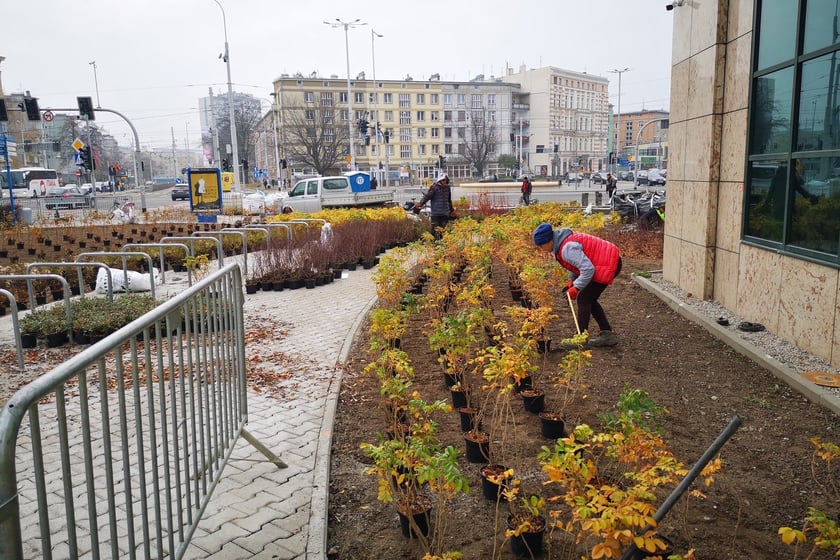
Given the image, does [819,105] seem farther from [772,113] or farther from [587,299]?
[587,299]

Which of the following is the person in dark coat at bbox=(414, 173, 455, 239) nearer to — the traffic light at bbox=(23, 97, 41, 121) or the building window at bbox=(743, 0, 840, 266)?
the building window at bbox=(743, 0, 840, 266)

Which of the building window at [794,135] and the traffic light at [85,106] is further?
the traffic light at [85,106]

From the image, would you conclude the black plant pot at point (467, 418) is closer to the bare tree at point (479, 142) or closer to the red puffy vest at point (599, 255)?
the red puffy vest at point (599, 255)

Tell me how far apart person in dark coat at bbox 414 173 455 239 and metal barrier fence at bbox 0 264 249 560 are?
9.80m

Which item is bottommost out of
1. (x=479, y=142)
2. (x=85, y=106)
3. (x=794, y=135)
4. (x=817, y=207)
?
(x=817, y=207)

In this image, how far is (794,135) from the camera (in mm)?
6133

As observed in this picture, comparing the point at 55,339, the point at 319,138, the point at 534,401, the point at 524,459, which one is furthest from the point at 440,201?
the point at 319,138

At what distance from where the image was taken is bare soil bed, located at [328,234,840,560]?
3248 mm

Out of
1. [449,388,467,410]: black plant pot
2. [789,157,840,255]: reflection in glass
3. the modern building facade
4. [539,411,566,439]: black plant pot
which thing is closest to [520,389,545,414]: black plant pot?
[539,411,566,439]: black plant pot

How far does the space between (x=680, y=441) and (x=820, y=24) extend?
4.08 metres

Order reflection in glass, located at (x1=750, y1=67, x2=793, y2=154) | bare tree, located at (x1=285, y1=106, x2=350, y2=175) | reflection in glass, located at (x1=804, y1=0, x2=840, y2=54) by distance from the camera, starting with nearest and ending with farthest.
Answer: reflection in glass, located at (x1=804, y1=0, x2=840, y2=54)
reflection in glass, located at (x1=750, y1=67, x2=793, y2=154)
bare tree, located at (x1=285, y1=106, x2=350, y2=175)

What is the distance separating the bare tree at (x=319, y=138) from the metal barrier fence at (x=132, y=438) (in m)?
66.2

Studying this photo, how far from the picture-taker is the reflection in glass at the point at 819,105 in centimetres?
559

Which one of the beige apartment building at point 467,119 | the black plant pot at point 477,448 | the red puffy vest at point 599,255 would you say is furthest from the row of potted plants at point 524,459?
the beige apartment building at point 467,119
